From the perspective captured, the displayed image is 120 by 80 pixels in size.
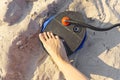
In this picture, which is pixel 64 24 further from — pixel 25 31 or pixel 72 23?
pixel 25 31

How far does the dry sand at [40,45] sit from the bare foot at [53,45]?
0.05m

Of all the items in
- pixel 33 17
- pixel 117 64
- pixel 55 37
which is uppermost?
pixel 33 17

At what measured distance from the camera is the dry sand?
199 centimetres

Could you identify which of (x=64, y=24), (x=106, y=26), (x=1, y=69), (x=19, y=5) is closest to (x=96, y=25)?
(x=106, y=26)

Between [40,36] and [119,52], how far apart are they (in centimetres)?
50

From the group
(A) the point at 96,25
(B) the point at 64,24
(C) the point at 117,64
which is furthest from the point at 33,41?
(C) the point at 117,64

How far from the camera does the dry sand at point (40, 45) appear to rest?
78.5 inches

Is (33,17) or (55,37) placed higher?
(33,17)

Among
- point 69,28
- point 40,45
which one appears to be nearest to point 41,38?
point 40,45

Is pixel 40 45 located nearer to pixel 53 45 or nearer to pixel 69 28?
pixel 53 45

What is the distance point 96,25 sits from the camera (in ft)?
6.79

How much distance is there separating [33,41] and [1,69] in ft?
0.85

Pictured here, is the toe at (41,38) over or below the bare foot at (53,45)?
over

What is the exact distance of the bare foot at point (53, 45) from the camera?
6.54 feet
